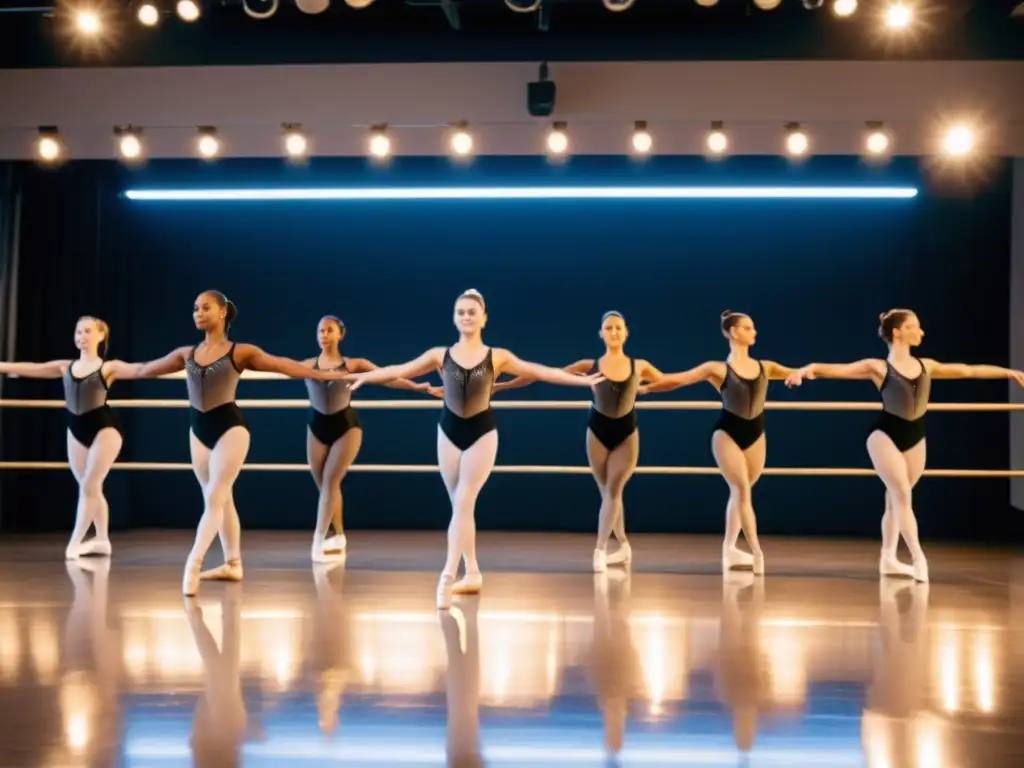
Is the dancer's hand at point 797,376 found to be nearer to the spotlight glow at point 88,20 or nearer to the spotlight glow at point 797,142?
the spotlight glow at point 797,142

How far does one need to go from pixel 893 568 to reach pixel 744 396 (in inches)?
42.5

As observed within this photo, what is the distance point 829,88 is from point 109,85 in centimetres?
428

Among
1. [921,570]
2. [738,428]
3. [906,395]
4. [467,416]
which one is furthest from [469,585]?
[906,395]

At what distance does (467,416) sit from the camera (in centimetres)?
437

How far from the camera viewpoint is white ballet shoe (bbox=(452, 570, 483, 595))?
176 inches

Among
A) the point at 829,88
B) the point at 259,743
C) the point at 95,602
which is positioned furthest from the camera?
the point at 829,88

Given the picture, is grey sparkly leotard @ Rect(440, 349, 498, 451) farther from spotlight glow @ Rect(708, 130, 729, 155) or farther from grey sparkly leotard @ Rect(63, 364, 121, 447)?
spotlight glow @ Rect(708, 130, 729, 155)

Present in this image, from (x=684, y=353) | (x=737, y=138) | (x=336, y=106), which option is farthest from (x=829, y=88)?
(x=336, y=106)

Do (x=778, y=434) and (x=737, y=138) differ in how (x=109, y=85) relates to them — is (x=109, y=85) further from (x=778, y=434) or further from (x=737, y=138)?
(x=778, y=434)

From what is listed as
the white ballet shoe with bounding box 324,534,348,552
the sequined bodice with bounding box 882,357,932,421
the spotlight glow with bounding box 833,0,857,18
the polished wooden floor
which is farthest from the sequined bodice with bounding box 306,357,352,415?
the spotlight glow with bounding box 833,0,857,18

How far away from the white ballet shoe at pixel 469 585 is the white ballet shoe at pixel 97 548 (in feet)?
7.64

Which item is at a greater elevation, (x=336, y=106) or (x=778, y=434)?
(x=336, y=106)

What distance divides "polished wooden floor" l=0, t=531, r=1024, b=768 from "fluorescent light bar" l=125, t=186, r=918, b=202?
3.24 metres

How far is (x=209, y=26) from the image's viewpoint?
6676 millimetres
